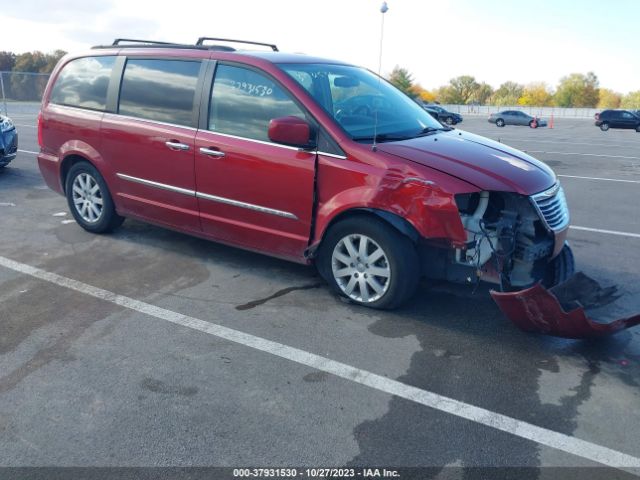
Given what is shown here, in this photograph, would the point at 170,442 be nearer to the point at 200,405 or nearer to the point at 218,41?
the point at 200,405

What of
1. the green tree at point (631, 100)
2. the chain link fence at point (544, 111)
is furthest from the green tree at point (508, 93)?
the chain link fence at point (544, 111)

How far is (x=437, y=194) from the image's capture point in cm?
399

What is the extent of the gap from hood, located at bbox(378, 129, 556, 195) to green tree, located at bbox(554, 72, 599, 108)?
342 feet

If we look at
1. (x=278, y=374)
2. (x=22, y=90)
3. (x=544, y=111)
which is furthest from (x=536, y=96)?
(x=278, y=374)

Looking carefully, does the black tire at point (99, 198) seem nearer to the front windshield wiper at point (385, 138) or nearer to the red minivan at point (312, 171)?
the red minivan at point (312, 171)

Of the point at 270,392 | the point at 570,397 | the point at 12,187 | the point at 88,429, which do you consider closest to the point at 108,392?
the point at 88,429

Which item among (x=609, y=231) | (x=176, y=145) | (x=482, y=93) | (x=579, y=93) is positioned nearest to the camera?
(x=176, y=145)

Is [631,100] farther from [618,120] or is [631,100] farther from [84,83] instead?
[84,83]

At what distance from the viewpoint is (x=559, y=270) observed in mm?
4488

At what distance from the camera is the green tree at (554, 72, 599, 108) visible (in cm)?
9844

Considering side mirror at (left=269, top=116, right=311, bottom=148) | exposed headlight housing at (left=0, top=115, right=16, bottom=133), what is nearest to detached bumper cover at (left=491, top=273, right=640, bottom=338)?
side mirror at (left=269, top=116, right=311, bottom=148)

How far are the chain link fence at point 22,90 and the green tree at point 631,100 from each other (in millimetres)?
99030

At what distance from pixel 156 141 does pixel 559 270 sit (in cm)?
363

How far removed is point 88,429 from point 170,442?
456 millimetres
